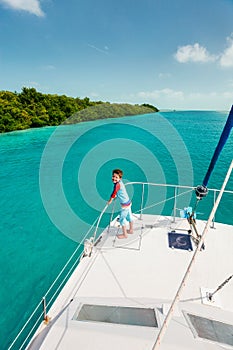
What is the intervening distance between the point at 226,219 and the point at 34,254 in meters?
6.95

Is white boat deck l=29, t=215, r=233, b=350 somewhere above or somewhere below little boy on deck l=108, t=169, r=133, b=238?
below

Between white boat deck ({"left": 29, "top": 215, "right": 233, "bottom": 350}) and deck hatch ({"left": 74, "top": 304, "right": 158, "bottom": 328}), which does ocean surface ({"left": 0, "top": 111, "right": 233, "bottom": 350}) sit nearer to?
white boat deck ({"left": 29, "top": 215, "right": 233, "bottom": 350})

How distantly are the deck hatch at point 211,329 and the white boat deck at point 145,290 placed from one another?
0.4 inches

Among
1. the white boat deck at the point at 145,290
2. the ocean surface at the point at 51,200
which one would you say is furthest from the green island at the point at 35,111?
the white boat deck at the point at 145,290

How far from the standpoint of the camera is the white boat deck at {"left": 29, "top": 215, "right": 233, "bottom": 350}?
1.59 metres

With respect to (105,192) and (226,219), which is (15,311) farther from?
(226,219)

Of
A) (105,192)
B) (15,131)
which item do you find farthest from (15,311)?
(15,131)

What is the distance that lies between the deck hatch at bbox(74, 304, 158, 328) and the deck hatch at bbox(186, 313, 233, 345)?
355 millimetres

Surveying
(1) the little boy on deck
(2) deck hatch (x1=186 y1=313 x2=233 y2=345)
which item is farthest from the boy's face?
(2) deck hatch (x1=186 y1=313 x2=233 y2=345)

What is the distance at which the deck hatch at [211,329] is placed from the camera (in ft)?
5.29

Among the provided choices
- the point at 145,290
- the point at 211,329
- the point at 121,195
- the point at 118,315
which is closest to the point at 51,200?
the point at 121,195

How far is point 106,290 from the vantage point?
Answer: 2.99 meters

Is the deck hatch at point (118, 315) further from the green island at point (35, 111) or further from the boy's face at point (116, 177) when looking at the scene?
the green island at point (35, 111)

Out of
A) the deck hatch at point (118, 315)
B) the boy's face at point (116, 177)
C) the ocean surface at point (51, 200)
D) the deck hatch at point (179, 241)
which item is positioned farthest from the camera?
the ocean surface at point (51, 200)
